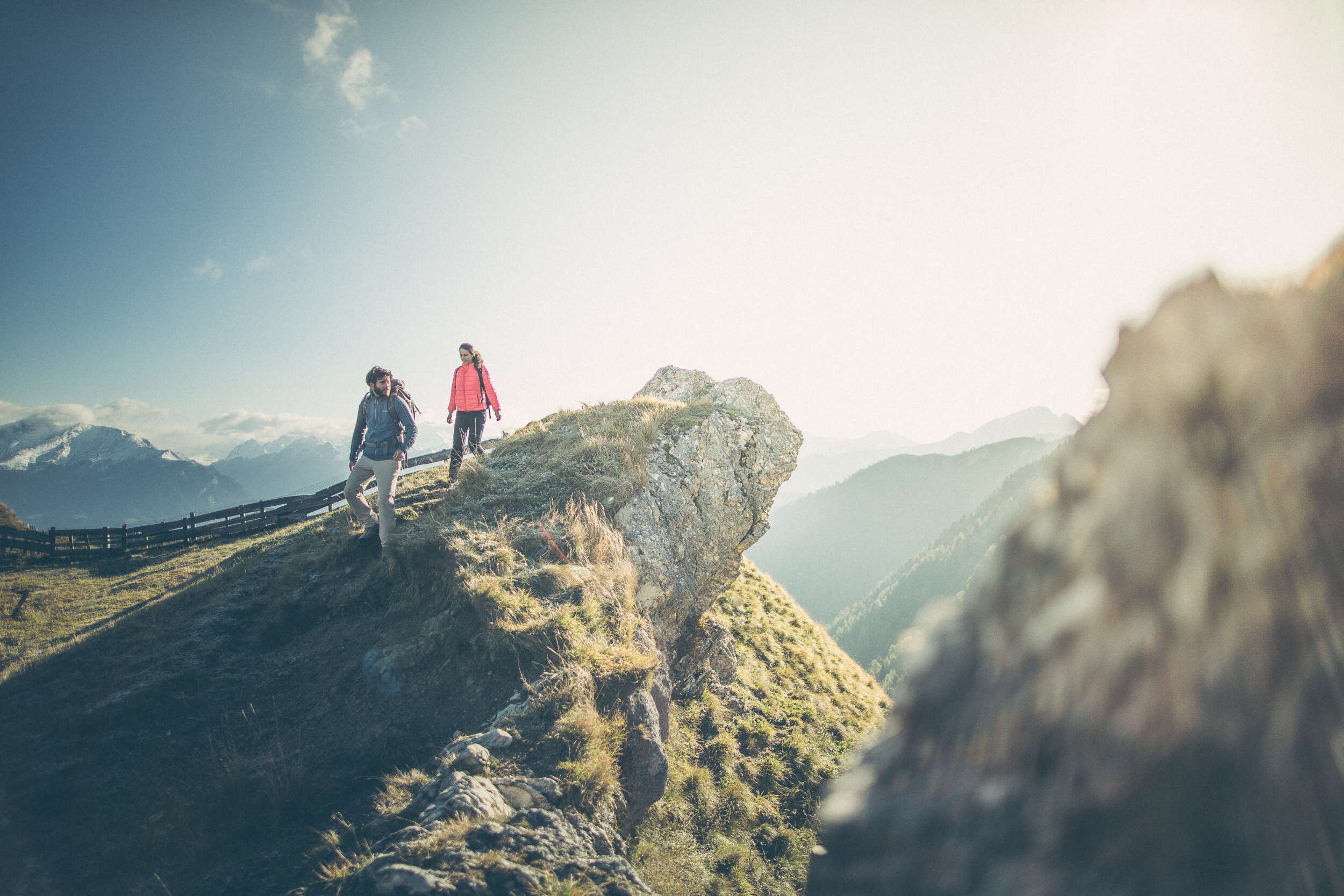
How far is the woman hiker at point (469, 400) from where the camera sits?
10.2 metres

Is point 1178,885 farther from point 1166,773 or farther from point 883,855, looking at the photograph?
point 883,855

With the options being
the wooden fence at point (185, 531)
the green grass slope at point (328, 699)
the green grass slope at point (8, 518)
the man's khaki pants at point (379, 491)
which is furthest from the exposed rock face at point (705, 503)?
the green grass slope at point (8, 518)

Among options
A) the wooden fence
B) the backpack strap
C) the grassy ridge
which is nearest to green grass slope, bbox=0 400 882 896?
the grassy ridge

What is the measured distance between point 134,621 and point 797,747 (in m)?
10.2

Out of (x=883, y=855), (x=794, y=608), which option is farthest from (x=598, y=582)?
(x=794, y=608)

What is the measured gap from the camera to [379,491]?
732cm

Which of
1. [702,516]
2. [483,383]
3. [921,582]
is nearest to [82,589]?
[483,383]

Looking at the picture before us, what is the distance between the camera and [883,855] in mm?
1352

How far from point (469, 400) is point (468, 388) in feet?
0.89

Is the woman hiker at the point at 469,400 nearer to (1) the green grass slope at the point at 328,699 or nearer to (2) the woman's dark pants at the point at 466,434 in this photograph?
(2) the woman's dark pants at the point at 466,434

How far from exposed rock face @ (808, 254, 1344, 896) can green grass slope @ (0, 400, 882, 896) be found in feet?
8.99

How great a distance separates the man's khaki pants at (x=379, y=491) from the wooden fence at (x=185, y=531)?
9.71m

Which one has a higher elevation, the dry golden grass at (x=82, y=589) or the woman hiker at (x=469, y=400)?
the woman hiker at (x=469, y=400)

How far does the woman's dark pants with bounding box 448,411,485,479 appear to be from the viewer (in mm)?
10320
